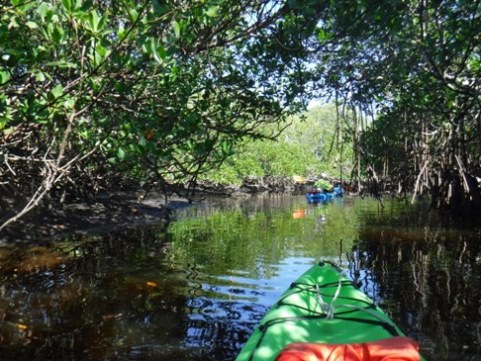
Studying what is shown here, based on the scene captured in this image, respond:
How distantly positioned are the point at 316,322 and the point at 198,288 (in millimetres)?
3383

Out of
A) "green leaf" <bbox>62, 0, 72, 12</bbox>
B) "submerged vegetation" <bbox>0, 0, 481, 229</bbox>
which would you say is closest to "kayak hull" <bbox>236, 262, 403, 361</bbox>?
"submerged vegetation" <bbox>0, 0, 481, 229</bbox>

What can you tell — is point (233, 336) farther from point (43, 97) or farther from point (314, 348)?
point (43, 97)

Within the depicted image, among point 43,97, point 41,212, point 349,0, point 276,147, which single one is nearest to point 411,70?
point 349,0

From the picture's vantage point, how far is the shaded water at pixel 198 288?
491cm

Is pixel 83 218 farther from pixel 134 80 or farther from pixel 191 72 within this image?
pixel 134 80

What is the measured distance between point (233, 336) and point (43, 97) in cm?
322

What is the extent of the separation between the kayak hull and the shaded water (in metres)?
0.80

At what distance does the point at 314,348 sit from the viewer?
10.4 ft

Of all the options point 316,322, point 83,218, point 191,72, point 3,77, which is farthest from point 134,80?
point 83,218

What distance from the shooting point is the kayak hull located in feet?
11.7

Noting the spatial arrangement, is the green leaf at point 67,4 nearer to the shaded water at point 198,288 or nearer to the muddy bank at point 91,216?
the shaded water at point 198,288

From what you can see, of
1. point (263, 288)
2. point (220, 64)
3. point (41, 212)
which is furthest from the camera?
point (41, 212)

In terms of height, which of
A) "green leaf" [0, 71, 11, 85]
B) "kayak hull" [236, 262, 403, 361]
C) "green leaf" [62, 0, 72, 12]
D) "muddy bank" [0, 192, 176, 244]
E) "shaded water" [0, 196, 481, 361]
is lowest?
"shaded water" [0, 196, 481, 361]

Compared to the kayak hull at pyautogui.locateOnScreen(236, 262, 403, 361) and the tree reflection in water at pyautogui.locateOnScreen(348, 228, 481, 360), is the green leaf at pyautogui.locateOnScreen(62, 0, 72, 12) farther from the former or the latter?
the tree reflection in water at pyautogui.locateOnScreen(348, 228, 481, 360)
